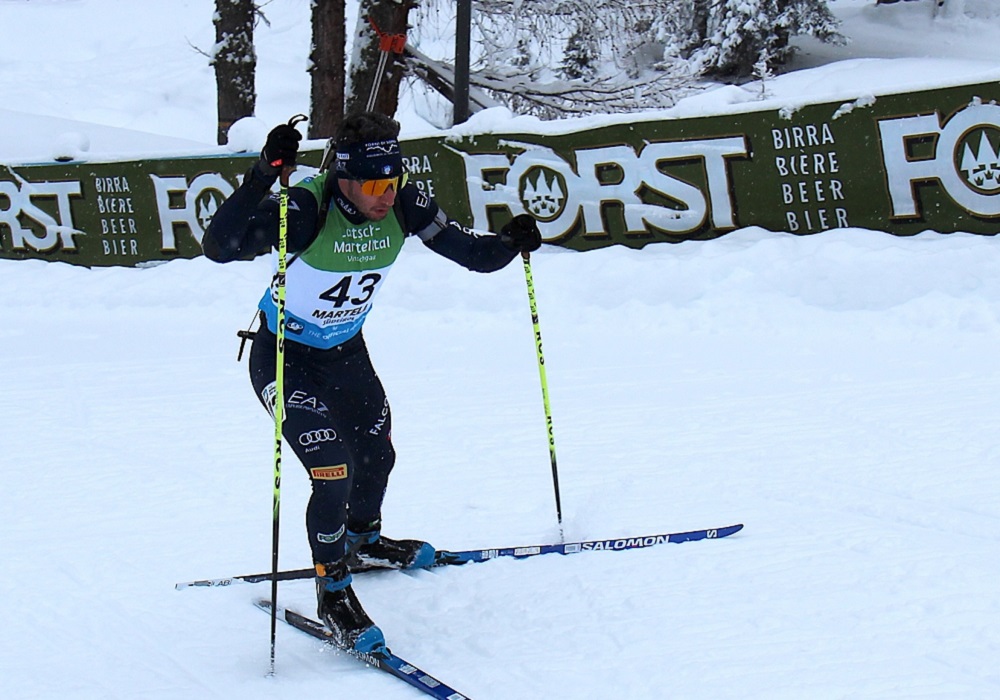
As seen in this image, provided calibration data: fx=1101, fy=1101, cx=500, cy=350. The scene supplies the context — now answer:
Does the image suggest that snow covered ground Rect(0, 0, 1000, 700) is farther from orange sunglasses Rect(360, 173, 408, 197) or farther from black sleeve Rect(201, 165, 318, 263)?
orange sunglasses Rect(360, 173, 408, 197)

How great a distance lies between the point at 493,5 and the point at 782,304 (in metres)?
7.75

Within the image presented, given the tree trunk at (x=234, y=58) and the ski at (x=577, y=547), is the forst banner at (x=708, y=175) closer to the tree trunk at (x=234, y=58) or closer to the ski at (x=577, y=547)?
the tree trunk at (x=234, y=58)

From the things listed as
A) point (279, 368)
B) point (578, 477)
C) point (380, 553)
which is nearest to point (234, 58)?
point (578, 477)

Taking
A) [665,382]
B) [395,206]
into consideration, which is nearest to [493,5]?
[665,382]

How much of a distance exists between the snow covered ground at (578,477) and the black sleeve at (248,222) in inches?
59.2

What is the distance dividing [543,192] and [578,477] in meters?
5.46

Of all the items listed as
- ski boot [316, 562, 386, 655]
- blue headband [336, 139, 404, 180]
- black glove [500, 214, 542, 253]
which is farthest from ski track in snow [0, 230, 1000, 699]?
blue headband [336, 139, 404, 180]

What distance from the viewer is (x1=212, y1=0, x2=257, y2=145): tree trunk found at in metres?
14.9

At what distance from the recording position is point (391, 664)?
3.85 metres

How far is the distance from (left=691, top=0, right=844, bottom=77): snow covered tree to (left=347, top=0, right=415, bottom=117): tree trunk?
15.2 m

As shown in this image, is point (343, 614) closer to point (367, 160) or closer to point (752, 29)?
point (367, 160)

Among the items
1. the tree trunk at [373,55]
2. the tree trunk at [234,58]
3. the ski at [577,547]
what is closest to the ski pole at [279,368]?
the ski at [577,547]

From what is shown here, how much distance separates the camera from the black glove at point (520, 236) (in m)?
4.65

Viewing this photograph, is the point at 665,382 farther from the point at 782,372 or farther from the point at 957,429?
the point at 957,429
